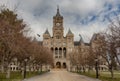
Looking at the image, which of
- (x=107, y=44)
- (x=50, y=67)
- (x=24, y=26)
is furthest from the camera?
(x=50, y=67)

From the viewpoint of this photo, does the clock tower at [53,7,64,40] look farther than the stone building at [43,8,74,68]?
Yes

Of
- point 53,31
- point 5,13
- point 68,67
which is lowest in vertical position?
point 68,67

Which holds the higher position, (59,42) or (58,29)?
(58,29)

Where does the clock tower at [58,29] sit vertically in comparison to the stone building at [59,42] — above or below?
above

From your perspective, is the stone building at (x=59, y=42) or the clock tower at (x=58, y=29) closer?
the stone building at (x=59, y=42)

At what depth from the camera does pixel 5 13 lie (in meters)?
39.6

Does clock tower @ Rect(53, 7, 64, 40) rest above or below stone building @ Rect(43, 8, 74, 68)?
above

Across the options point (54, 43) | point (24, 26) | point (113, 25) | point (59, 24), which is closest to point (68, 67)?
point (54, 43)

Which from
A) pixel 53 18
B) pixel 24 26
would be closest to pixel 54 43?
pixel 53 18

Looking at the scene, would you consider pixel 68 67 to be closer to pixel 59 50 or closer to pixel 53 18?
pixel 59 50

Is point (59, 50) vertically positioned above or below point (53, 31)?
below

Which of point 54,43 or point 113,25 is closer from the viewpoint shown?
point 113,25

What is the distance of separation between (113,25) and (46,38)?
113 meters

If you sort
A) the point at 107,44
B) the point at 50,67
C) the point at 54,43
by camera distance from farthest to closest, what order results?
the point at 54,43 → the point at 50,67 → the point at 107,44
